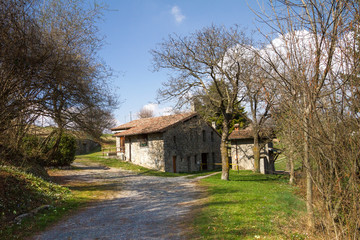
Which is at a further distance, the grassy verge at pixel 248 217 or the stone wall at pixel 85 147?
the stone wall at pixel 85 147

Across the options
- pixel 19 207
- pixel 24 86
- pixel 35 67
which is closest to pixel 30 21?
pixel 35 67

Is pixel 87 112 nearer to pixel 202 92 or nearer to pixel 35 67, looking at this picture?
pixel 35 67

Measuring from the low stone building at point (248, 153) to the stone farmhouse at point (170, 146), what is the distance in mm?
3603

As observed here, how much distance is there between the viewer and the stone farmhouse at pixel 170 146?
2556cm

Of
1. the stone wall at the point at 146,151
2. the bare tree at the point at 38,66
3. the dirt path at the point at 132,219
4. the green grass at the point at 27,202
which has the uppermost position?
the bare tree at the point at 38,66

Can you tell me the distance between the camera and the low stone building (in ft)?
86.4

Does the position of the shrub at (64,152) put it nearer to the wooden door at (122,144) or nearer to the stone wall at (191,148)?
the stone wall at (191,148)

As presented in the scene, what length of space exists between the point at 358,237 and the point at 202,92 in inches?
560

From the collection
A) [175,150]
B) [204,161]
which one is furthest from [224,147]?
[204,161]

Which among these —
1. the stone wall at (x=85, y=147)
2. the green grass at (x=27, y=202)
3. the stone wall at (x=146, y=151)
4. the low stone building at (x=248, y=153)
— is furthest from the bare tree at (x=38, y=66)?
the stone wall at (x=85, y=147)

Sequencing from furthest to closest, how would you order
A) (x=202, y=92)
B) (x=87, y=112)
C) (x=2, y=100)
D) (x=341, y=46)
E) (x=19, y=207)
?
1. (x=202, y=92)
2. (x=87, y=112)
3. (x=19, y=207)
4. (x=2, y=100)
5. (x=341, y=46)

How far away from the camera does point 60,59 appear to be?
9.34 metres

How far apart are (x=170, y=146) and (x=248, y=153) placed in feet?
27.6

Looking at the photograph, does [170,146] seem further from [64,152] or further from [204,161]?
[64,152]
